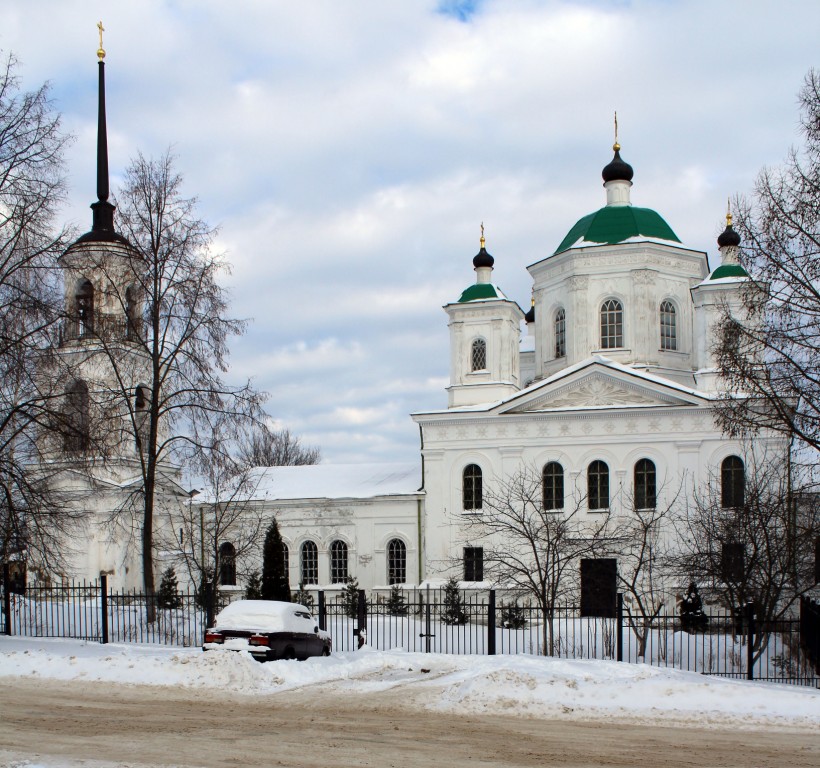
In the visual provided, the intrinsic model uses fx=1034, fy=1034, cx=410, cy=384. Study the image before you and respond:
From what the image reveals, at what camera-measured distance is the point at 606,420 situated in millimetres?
34281

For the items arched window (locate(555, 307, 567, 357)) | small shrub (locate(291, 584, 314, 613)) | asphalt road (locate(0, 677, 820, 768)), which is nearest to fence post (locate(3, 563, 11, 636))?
asphalt road (locate(0, 677, 820, 768))

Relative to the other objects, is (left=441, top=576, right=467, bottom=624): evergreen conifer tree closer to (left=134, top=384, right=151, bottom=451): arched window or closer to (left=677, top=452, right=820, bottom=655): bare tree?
(left=677, top=452, right=820, bottom=655): bare tree

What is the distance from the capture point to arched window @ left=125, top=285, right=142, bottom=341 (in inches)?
951

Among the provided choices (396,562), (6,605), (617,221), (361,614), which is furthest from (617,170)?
(6,605)

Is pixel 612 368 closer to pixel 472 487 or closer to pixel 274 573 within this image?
pixel 472 487

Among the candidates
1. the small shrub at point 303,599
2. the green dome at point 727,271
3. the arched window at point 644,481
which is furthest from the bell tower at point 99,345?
the green dome at point 727,271

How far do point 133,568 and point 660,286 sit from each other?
21.8 meters

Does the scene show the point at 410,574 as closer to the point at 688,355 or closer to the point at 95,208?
the point at 688,355

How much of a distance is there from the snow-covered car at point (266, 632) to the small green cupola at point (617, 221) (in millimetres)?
22740

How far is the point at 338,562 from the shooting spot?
3975cm

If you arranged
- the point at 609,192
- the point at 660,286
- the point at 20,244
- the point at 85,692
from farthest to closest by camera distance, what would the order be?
the point at 609,192, the point at 660,286, the point at 20,244, the point at 85,692

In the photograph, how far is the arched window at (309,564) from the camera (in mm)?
40031

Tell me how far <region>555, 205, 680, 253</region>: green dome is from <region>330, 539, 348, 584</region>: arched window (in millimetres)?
13998

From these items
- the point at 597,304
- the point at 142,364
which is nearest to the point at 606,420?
the point at 597,304
